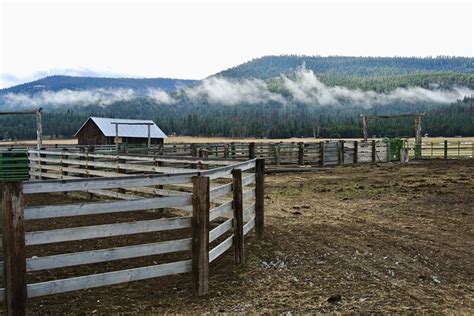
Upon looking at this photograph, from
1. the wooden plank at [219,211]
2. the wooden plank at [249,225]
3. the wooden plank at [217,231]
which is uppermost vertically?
the wooden plank at [219,211]

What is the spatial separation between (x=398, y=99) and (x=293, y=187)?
625 ft

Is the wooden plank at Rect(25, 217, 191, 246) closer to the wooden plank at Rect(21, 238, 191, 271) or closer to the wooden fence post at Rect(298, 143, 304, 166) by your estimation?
the wooden plank at Rect(21, 238, 191, 271)

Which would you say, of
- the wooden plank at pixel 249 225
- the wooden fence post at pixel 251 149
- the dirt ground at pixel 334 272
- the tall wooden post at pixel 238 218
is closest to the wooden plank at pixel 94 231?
the dirt ground at pixel 334 272

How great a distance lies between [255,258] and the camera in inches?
293

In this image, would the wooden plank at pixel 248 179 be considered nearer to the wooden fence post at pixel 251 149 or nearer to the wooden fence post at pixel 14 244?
the wooden fence post at pixel 14 244

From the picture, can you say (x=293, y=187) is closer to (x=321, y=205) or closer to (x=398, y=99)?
(x=321, y=205)

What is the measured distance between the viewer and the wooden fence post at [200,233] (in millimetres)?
5820

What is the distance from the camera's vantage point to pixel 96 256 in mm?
5324

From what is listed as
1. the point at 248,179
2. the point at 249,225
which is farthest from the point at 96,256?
the point at 248,179

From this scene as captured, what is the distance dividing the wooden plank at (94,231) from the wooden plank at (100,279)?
0.43 meters

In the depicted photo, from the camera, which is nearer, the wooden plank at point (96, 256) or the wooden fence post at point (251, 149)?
the wooden plank at point (96, 256)

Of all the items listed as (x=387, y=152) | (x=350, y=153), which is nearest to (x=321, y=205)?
(x=350, y=153)

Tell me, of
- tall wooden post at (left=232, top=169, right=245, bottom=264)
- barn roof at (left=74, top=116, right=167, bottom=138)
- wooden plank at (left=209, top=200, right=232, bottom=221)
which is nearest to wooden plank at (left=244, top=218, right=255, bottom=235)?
tall wooden post at (left=232, top=169, right=245, bottom=264)

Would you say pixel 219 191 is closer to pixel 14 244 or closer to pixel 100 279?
pixel 100 279
